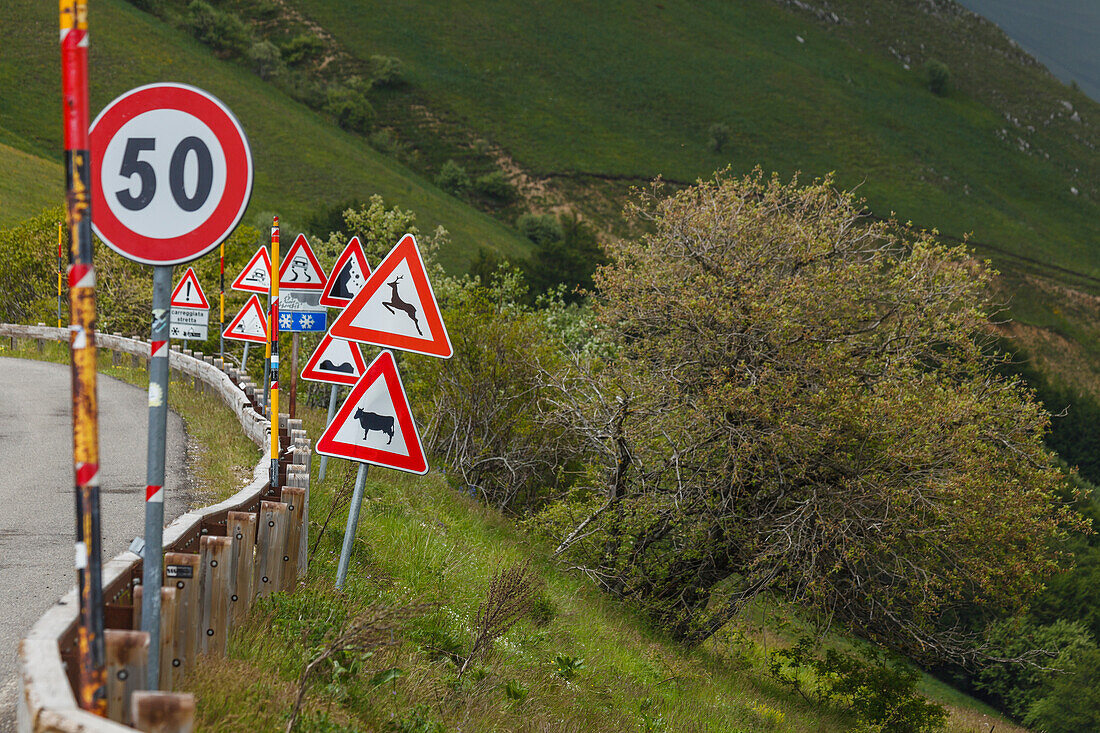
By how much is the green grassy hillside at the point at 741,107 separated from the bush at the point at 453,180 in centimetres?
1001

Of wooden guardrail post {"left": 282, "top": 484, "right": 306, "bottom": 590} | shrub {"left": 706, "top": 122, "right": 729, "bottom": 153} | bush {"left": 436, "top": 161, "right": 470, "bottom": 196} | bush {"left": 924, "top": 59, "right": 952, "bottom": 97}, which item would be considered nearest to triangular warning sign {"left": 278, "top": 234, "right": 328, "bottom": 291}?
wooden guardrail post {"left": 282, "top": 484, "right": 306, "bottom": 590}

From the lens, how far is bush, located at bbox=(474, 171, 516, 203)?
10125 centimetres

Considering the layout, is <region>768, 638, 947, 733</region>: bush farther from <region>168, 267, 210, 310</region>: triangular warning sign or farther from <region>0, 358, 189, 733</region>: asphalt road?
<region>168, 267, 210, 310</region>: triangular warning sign

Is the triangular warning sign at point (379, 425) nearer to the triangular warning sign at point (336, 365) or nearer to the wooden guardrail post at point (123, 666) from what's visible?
the triangular warning sign at point (336, 365)

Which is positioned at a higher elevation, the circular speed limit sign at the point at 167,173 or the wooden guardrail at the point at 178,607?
the circular speed limit sign at the point at 167,173

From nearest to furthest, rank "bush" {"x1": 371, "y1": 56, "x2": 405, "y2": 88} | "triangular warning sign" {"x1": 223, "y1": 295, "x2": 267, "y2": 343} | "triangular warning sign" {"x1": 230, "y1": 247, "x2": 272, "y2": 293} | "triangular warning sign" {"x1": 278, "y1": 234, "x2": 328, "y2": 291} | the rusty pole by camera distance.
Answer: the rusty pole → "triangular warning sign" {"x1": 278, "y1": 234, "x2": 328, "y2": 291} → "triangular warning sign" {"x1": 230, "y1": 247, "x2": 272, "y2": 293} → "triangular warning sign" {"x1": 223, "y1": 295, "x2": 267, "y2": 343} → "bush" {"x1": 371, "y1": 56, "x2": 405, "y2": 88}

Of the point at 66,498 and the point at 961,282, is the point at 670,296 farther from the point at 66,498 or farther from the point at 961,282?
the point at 66,498

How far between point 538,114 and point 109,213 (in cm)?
11995

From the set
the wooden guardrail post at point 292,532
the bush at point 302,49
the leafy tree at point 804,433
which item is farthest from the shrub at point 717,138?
the wooden guardrail post at point 292,532

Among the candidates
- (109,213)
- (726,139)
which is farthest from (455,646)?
(726,139)

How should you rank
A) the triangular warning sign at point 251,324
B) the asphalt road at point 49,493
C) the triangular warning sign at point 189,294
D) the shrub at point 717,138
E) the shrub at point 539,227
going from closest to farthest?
the asphalt road at point 49,493, the triangular warning sign at point 251,324, the triangular warning sign at point 189,294, the shrub at point 539,227, the shrub at point 717,138

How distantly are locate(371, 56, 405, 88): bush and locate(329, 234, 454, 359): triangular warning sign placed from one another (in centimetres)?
11967

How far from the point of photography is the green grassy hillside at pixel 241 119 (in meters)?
68.8

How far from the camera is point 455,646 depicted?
245 inches
